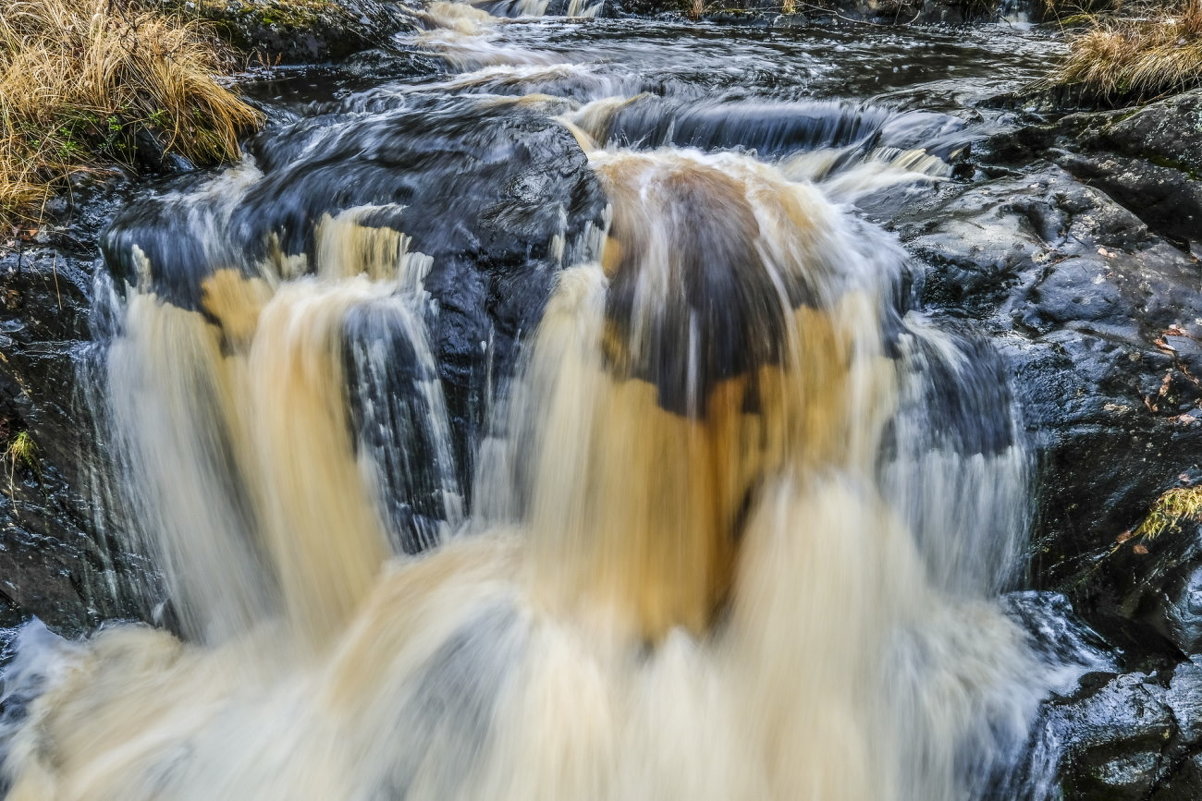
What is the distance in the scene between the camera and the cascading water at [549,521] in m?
2.83

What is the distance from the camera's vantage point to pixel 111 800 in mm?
2949

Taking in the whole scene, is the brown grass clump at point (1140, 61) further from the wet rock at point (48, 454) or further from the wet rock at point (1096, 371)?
the wet rock at point (48, 454)

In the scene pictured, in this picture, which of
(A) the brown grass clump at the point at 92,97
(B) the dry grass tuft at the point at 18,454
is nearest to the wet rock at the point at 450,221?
(A) the brown grass clump at the point at 92,97

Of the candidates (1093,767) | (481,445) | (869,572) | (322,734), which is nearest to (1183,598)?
(1093,767)

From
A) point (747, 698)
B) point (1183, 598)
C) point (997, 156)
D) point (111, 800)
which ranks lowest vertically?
point (111, 800)

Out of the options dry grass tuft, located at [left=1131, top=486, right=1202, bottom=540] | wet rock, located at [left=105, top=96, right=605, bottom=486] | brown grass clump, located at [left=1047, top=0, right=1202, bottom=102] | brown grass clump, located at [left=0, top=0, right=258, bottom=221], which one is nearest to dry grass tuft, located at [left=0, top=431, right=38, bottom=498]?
wet rock, located at [left=105, top=96, right=605, bottom=486]

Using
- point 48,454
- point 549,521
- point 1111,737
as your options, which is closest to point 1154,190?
point 1111,737

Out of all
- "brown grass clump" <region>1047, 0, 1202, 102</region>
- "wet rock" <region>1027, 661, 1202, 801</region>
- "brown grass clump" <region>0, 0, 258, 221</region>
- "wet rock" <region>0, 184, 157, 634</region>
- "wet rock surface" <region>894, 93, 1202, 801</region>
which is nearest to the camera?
"wet rock" <region>1027, 661, 1202, 801</region>

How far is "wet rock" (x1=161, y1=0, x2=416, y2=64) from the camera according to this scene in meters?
6.20

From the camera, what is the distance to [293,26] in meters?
6.56

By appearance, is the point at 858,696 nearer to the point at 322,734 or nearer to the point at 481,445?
the point at 481,445

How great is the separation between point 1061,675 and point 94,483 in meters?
4.37

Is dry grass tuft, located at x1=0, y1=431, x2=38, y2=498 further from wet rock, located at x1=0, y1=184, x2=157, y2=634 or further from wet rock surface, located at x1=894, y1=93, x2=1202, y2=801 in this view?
wet rock surface, located at x1=894, y1=93, x2=1202, y2=801

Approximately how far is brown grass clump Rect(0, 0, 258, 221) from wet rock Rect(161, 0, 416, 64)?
1415 mm
